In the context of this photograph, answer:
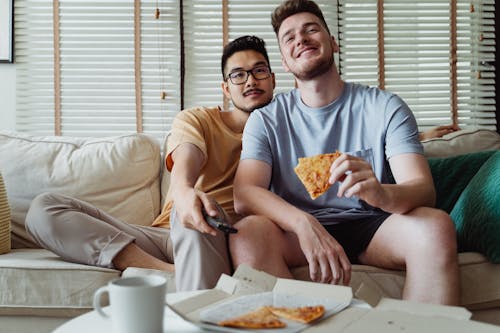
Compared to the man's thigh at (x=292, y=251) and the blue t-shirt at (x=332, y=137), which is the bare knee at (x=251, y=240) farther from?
the blue t-shirt at (x=332, y=137)

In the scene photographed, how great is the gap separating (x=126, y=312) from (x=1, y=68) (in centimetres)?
291

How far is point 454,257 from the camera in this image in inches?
55.6

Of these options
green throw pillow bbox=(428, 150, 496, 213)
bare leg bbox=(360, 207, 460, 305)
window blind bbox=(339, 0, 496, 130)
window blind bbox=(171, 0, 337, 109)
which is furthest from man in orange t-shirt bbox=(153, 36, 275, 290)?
window blind bbox=(339, 0, 496, 130)

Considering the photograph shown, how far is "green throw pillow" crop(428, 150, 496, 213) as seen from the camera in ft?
6.74

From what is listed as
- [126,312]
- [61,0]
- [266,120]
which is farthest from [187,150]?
[61,0]

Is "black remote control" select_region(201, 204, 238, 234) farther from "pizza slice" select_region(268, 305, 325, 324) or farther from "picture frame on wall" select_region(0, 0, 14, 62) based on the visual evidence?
"picture frame on wall" select_region(0, 0, 14, 62)

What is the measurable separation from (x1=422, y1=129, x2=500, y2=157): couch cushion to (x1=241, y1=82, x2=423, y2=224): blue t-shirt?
66 cm

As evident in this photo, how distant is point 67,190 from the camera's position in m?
2.32

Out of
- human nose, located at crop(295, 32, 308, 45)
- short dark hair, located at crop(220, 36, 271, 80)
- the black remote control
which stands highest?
short dark hair, located at crop(220, 36, 271, 80)

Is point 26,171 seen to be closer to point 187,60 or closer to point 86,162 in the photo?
point 86,162

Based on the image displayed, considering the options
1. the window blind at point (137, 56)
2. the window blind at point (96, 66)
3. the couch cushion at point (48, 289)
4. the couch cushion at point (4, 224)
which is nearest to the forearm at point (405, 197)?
the couch cushion at point (48, 289)

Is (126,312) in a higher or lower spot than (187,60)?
lower

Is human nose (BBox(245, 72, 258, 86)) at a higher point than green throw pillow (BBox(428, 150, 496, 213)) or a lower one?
higher

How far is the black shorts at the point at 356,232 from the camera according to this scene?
5.48 ft
